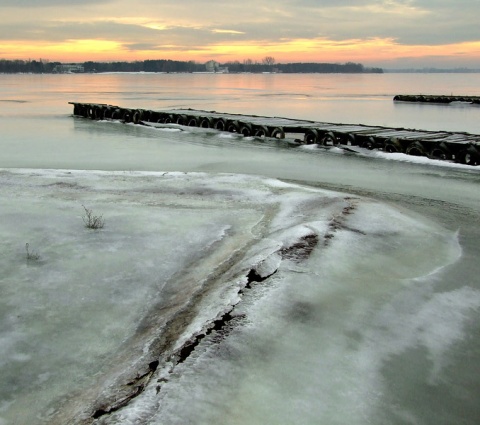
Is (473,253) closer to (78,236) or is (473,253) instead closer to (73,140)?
(78,236)

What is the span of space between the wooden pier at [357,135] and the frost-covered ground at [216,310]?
28.7ft

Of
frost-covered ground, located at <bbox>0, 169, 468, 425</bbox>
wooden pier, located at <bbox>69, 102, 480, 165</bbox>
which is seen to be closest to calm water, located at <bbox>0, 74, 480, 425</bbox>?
frost-covered ground, located at <bbox>0, 169, 468, 425</bbox>

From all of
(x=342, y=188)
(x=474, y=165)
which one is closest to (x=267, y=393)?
(x=342, y=188)

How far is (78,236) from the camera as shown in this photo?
25.5 ft

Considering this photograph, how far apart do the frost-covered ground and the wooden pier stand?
8.75 metres

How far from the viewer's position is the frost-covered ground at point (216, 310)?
393 cm

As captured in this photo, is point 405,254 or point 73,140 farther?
point 73,140

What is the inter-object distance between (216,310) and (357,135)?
656 inches

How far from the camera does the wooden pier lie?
17.2 meters

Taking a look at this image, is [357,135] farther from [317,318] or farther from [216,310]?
[216,310]

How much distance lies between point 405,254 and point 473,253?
1175mm

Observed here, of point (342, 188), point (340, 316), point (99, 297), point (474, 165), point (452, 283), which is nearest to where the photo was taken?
point (340, 316)

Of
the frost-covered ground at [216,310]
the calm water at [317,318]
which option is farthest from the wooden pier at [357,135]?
the frost-covered ground at [216,310]

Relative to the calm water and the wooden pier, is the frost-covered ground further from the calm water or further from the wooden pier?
the wooden pier
